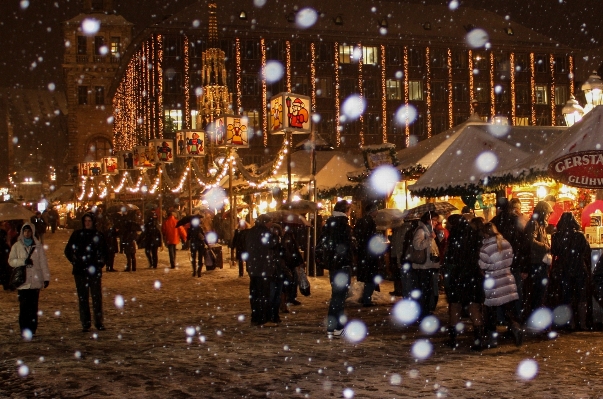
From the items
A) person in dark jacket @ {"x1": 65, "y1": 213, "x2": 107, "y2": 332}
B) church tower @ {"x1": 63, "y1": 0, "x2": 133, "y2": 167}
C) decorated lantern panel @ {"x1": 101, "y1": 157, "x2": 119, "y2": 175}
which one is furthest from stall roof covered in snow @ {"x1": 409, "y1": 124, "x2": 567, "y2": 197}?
church tower @ {"x1": 63, "y1": 0, "x2": 133, "y2": 167}

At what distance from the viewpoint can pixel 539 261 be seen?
33.9 ft

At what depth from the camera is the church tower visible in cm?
8319

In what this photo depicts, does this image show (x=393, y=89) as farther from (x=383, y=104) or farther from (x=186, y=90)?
(x=186, y=90)

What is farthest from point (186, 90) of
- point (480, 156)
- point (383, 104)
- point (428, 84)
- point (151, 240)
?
point (480, 156)

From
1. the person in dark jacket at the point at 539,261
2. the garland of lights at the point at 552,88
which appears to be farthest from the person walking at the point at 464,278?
the garland of lights at the point at 552,88

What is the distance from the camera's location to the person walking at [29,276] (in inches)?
403

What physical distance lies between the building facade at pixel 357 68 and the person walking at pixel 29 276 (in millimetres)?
47362

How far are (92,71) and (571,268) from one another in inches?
3131

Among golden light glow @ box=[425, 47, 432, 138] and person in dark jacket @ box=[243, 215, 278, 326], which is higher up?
golden light glow @ box=[425, 47, 432, 138]

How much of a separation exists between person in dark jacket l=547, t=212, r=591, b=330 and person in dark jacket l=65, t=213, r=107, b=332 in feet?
19.8

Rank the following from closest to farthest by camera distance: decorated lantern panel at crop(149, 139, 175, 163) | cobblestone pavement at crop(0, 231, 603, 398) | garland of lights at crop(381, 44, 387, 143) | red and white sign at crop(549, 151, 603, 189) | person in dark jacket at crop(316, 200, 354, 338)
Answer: cobblestone pavement at crop(0, 231, 603, 398)
person in dark jacket at crop(316, 200, 354, 338)
red and white sign at crop(549, 151, 603, 189)
decorated lantern panel at crop(149, 139, 175, 163)
garland of lights at crop(381, 44, 387, 143)

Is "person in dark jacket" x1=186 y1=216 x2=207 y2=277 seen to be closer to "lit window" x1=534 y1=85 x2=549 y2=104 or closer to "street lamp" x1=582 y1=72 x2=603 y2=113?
"street lamp" x1=582 y1=72 x2=603 y2=113

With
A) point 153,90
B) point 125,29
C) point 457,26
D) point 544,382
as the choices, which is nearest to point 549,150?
point 544,382

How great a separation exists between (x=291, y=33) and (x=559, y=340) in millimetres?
54209
